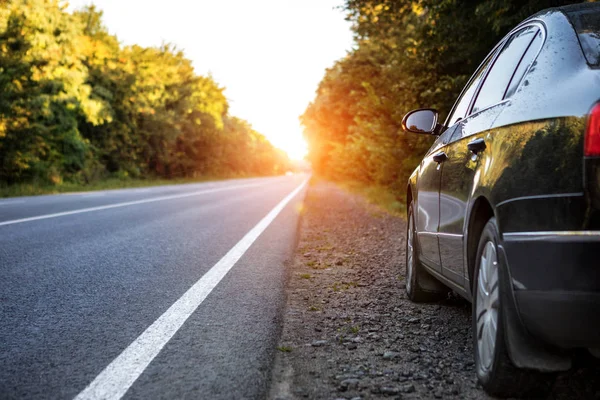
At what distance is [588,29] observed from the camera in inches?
94.8

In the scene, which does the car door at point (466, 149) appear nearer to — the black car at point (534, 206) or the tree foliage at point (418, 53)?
the black car at point (534, 206)

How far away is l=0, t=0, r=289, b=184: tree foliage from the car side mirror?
747 inches

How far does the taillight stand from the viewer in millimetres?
1895

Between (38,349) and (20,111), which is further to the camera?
(20,111)

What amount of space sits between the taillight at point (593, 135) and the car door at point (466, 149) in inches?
27.9

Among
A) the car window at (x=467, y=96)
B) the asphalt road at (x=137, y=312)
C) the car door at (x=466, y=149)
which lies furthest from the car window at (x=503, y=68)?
the asphalt road at (x=137, y=312)

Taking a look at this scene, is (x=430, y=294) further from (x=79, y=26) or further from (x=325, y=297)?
(x=79, y=26)

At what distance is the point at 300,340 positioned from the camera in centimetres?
345

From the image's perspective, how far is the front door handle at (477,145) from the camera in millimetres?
2670

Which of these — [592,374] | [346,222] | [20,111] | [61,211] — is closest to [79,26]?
[20,111]

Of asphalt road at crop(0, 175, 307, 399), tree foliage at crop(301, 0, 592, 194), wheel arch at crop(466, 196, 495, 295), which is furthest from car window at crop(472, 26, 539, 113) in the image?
tree foliage at crop(301, 0, 592, 194)

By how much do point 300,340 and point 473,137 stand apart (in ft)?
5.23

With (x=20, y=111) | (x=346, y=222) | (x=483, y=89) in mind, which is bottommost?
(x=346, y=222)

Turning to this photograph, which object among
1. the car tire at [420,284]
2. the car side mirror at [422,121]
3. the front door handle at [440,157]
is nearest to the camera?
the front door handle at [440,157]
